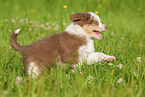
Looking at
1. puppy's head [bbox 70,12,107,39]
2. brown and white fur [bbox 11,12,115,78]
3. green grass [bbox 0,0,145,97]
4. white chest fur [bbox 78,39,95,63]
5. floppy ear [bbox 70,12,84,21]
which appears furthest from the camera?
puppy's head [bbox 70,12,107,39]

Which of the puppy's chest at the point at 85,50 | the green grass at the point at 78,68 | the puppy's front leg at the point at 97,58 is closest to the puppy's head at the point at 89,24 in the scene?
the puppy's chest at the point at 85,50

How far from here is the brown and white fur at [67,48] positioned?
3.33 meters

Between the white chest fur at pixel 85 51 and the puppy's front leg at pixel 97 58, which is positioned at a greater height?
the white chest fur at pixel 85 51

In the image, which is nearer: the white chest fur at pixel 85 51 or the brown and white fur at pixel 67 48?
the brown and white fur at pixel 67 48

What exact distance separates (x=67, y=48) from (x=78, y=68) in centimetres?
A: 38

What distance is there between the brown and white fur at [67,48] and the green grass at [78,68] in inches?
5.5

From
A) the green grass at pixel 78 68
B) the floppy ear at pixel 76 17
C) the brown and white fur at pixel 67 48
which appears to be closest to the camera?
the green grass at pixel 78 68

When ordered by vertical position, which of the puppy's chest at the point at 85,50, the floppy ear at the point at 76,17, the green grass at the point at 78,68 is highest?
the floppy ear at the point at 76,17

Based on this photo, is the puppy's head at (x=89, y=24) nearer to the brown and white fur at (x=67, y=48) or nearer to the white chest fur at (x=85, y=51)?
the brown and white fur at (x=67, y=48)

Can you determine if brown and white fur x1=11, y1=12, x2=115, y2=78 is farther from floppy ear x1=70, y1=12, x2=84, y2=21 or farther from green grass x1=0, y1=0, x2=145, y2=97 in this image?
green grass x1=0, y1=0, x2=145, y2=97

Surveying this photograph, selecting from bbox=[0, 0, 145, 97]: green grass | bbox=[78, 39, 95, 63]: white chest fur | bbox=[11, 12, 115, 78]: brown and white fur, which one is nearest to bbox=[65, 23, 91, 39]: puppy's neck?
bbox=[11, 12, 115, 78]: brown and white fur

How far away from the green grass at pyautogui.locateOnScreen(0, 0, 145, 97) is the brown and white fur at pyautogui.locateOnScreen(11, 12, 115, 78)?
0.46ft

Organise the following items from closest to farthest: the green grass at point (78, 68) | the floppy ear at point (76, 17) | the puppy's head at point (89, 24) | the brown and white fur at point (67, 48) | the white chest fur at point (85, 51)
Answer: the green grass at point (78, 68) → the brown and white fur at point (67, 48) → the white chest fur at point (85, 51) → the floppy ear at point (76, 17) → the puppy's head at point (89, 24)

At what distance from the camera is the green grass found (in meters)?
2.64
